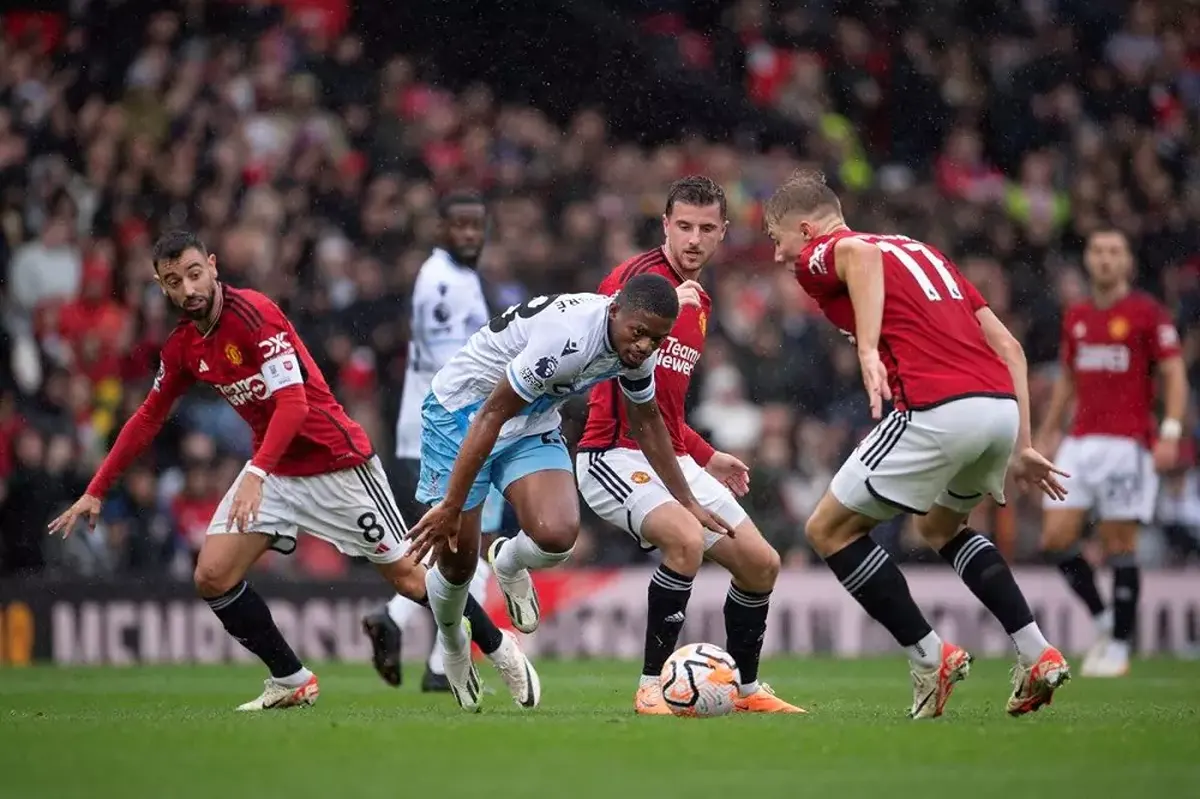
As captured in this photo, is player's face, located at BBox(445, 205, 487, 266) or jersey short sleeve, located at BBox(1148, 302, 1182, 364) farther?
jersey short sleeve, located at BBox(1148, 302, 1182, 364)

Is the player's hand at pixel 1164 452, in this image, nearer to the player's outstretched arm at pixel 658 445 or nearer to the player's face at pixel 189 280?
the player's outstretched arm at pixel 658 445

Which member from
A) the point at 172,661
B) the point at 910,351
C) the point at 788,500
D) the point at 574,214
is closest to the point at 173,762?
the point at 910,351

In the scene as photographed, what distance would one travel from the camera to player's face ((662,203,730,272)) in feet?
30.2

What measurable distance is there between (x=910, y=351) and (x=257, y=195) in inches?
425

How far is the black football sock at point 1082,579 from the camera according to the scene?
44.3ft

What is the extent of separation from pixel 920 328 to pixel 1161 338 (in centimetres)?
593

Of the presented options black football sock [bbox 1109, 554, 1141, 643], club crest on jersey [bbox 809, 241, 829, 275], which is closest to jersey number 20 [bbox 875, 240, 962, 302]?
club crest on jersey [bbox 809, 241, 829, 275]

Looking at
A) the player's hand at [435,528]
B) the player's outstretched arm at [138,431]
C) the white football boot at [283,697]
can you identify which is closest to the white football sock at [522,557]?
the player's hand at [435,528]

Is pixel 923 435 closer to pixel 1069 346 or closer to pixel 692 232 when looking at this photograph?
pixel 692 232

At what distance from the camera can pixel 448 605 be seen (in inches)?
362

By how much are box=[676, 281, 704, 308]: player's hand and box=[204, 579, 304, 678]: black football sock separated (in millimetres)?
2583

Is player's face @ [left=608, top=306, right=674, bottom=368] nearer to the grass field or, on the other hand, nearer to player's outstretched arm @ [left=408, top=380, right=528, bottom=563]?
player's outstretched arm @ [left=408, top=380, right=528, bottom=563]

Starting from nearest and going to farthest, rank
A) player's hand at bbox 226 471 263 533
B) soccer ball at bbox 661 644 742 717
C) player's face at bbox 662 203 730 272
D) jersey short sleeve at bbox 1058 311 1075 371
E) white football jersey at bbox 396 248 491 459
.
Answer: soccer ball at bbox 661 644 742 717
player's hand at bbox 226 471 263 533
player's face at bbox 662 203 730 272
white football jersey at bbox 396 248 491 459
jersey short sleeve at bbox 1058 311 1075 371

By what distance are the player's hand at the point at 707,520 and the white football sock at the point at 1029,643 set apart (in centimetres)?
138
